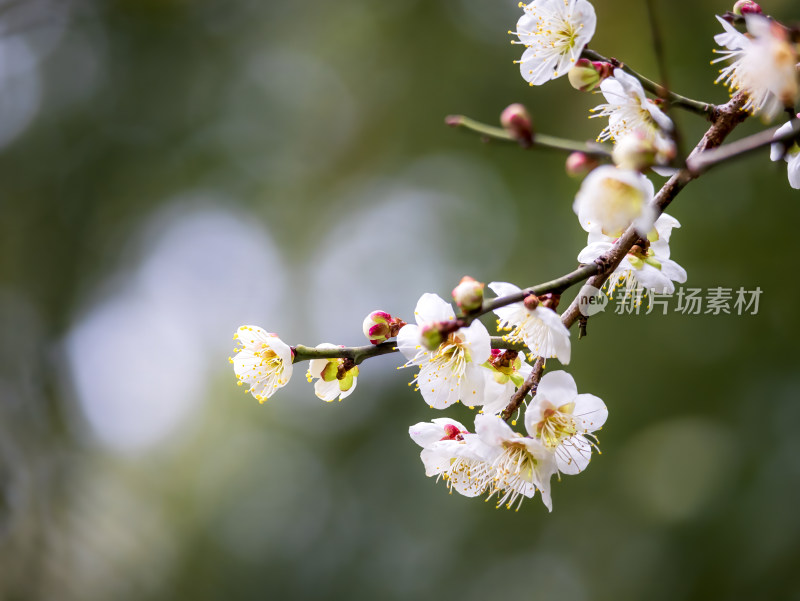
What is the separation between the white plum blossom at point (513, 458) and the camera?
2.68 feet

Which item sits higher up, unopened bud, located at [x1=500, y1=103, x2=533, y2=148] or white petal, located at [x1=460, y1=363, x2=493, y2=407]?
unopened bud, located at [x1=500, y1=103, x2=533, y2=148]

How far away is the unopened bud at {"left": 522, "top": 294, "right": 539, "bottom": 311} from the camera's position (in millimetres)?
765

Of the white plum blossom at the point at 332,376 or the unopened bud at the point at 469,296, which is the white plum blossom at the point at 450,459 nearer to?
the white plum blossom at the point at 332,376

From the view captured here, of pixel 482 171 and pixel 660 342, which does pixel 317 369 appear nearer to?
pixel 660 342

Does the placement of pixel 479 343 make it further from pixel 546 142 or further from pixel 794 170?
pixel 794 170

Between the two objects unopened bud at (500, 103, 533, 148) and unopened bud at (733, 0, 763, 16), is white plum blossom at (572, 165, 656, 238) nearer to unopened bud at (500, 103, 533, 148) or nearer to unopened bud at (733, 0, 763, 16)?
unopened bud at (500, 103, 533, 148)

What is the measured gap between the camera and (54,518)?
350cm

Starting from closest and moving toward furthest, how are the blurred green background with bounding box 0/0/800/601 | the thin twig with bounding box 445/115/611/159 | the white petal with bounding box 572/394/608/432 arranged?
the thin twig with bounding box 445/115/611/159
the white petal with bounding box 572/394/608/432
the blurred green background with bounding box 0/0/800/601

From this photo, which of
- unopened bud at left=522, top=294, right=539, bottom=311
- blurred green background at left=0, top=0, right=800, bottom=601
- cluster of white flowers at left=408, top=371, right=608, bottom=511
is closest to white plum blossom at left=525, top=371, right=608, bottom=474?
cluster of white flowers at left=408, top=371, right=608, bottom=511

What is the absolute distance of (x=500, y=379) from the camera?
901mm

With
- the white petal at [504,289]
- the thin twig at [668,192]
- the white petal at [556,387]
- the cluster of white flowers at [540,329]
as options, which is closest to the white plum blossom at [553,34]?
the cluster of white flowers at [540,329]

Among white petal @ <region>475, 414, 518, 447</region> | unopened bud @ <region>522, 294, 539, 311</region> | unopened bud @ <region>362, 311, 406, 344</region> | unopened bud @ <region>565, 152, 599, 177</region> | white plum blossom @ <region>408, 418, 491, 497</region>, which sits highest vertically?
unopened bud @ <region>565, 152, 599, 177</region>

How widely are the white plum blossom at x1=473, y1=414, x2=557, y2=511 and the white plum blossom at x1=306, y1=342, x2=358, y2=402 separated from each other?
0.22 metres

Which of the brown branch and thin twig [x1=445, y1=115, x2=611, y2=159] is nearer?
thin twig [x1=445, y1=115, x2=611, y2=159]
